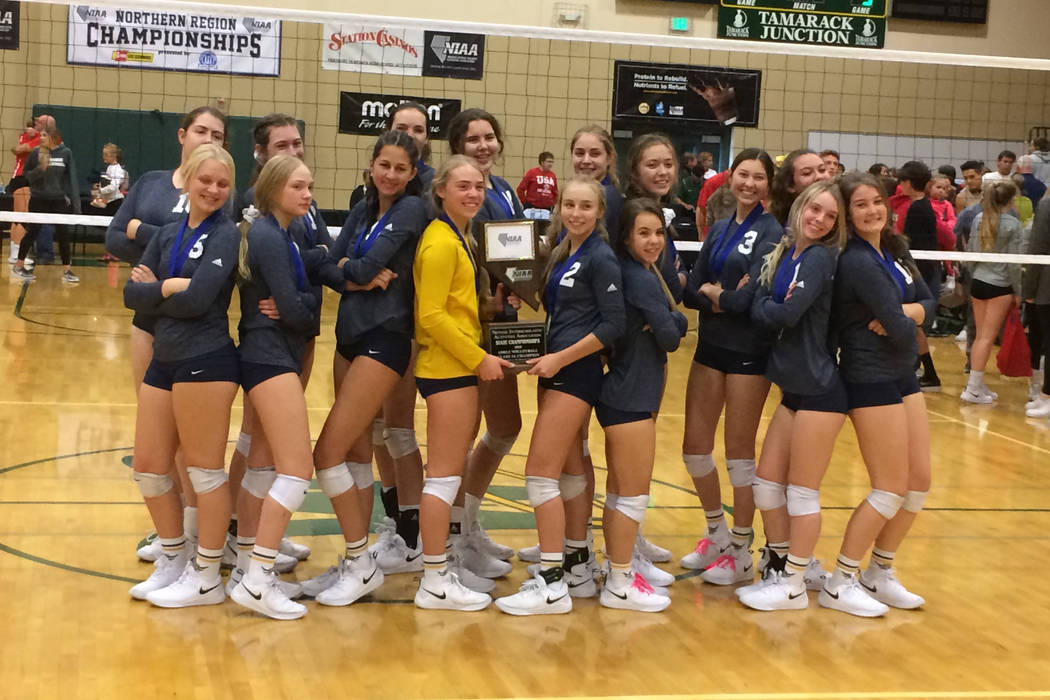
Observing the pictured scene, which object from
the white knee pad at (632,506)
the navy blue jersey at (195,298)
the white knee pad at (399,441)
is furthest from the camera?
the white knee pad at (399,441)

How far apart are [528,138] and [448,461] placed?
12.6m

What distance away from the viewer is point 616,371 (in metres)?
4.32

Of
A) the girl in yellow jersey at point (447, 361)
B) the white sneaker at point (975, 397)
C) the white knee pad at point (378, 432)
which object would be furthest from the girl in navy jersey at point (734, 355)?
the white sneaker at point (975, 397)

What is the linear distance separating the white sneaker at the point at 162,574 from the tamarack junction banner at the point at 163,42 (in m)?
12.6

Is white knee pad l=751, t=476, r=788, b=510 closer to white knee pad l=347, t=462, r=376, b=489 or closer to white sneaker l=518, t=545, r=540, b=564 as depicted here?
white sneaker l=518, t=545, r=540, b=564

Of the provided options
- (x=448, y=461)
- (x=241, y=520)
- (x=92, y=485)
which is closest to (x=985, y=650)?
(x=448, y=461)

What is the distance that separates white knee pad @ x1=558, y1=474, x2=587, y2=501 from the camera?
4.48 metres

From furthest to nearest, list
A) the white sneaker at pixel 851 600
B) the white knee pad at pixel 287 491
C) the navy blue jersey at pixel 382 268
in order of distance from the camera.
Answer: the white sneaker at pixel 851 600
the navy blue jersey at pixel 382 268
the white knee pad at pixel 287 491

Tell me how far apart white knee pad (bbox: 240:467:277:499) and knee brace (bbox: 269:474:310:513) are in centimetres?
20

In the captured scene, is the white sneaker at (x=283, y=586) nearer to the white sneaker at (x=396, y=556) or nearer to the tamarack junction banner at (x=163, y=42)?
the white sneaker at (x=396, y=556)

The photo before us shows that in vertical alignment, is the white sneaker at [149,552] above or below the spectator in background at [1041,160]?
below

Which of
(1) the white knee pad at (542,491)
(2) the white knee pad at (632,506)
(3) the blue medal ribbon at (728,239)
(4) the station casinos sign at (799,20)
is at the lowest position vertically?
(2) the white knee pad at (632,506)

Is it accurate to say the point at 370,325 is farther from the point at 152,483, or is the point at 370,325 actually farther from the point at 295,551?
the point at 295,551

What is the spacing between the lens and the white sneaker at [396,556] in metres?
4.71
